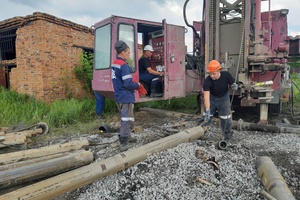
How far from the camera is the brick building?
7.98 meters

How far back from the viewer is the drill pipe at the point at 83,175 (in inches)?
97.9

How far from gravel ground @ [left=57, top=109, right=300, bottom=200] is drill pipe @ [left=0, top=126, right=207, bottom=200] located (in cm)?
10

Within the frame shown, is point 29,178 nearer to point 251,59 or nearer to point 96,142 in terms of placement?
point 96,142

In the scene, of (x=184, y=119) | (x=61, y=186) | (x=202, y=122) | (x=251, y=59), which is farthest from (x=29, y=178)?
(x=251, y=59)

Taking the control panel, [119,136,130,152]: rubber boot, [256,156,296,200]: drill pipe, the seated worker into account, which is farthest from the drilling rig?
[256,156,296,200]: drill pipe

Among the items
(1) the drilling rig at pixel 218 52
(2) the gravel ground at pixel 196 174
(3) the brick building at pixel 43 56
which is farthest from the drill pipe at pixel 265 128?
(3) the brick building at pixel 43 56

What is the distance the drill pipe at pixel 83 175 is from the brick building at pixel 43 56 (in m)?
5.66

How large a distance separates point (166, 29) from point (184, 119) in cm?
235

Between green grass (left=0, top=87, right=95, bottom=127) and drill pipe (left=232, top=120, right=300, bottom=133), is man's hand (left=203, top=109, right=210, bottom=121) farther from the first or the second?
green grass (left=0, top=87, right=95, bottom=127)

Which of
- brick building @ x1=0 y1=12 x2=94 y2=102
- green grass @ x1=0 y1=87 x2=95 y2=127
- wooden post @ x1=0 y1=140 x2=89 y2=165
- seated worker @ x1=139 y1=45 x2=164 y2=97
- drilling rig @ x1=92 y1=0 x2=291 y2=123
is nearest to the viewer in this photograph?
wooden post @ x1=0 y1=140 x2=89 y2=165

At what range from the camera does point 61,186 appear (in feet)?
8.70

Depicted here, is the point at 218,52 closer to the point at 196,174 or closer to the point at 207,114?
the point at 207,114

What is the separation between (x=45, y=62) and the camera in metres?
8.08

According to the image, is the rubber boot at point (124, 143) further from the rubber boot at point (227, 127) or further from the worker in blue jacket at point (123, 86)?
the rubber boot at point (227, 127)
